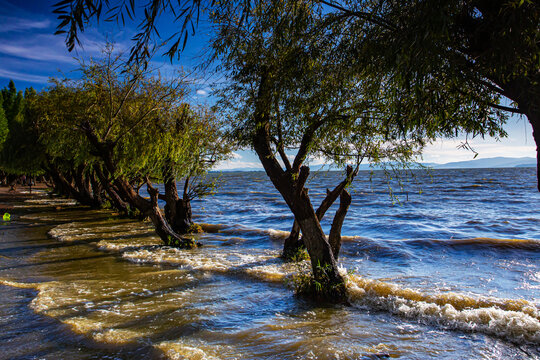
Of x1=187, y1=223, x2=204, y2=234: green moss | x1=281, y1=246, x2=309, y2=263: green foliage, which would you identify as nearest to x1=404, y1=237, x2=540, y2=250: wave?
x1=281, y1=246, x2=309, y2=263: green foliage

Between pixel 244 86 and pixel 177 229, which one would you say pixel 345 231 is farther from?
pixel 244 86

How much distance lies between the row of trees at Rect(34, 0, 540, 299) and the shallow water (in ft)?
5.69

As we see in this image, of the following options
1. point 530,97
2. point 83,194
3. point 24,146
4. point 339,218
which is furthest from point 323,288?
point 24,146

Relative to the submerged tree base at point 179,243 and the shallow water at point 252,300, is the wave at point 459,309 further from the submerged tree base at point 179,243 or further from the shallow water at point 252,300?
the submerged tree base at point 179,243

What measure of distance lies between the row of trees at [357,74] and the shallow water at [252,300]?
5.69 ft

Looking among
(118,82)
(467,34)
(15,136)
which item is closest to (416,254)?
(467,34)

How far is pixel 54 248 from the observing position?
48.7ft

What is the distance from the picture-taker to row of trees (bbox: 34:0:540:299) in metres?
3.89

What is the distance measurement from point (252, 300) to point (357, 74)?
6107 millimetres

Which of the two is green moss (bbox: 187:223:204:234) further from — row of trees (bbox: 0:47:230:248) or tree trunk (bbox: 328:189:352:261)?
tree trunk (bbox: 328:189:352:261)

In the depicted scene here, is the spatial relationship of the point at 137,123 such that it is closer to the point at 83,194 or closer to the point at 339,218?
the point at 339,218

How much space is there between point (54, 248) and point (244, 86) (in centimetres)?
1147

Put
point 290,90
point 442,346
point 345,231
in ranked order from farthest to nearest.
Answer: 1. point 345,231
2. point 290,90
3. point 442,346

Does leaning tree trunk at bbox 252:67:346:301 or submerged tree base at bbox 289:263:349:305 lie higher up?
leaning tree trunk at bbox 252:67:346:301
